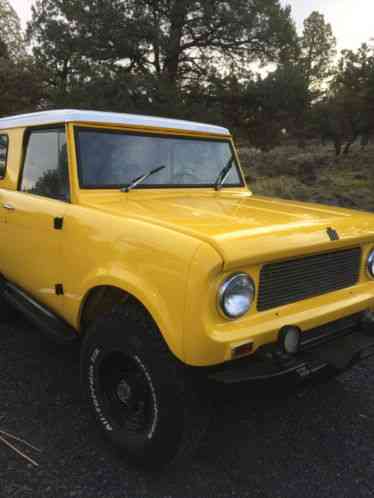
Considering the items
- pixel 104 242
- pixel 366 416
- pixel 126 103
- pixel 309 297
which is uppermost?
pixel 126 103

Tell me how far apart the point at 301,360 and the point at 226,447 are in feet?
2.63

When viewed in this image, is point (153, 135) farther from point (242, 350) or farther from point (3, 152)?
point (242, 350)

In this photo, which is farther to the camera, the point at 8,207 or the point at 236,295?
the point at 8,207

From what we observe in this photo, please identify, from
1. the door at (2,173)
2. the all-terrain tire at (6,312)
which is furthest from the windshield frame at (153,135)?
the all-terrain tire at (6,312)

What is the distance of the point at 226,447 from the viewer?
2.48 metres

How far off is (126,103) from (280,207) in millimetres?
12499

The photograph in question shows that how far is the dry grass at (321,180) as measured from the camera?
1102cm

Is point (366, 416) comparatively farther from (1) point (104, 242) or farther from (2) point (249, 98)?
(2) point (249, 98)

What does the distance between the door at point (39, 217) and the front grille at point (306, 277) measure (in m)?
1.32

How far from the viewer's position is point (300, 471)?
2299 mm

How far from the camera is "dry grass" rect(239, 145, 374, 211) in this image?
11.0 meters

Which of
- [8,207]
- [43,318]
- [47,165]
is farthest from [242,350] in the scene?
[8,207]

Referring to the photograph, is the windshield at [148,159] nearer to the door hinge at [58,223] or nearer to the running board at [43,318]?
the door hinge at [58,223]

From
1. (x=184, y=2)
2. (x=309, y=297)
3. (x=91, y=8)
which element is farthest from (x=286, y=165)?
(x=309, y=297)
